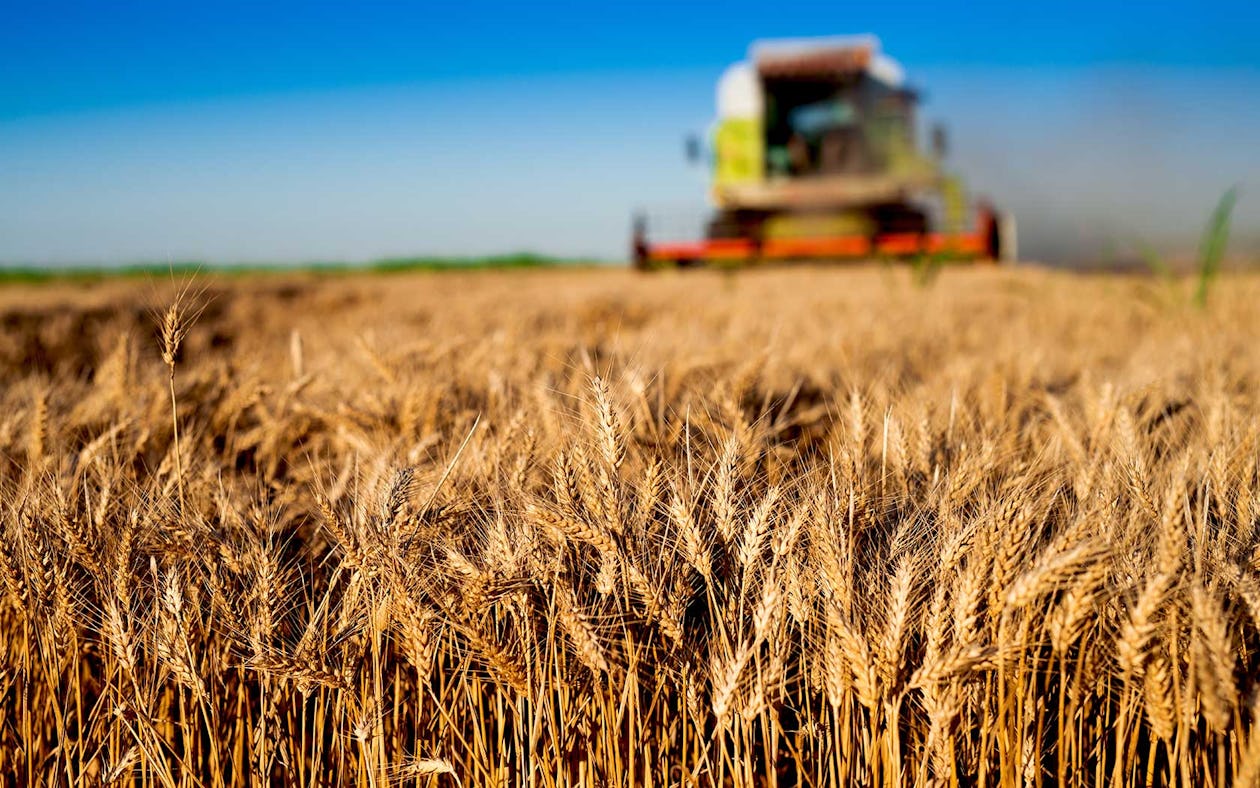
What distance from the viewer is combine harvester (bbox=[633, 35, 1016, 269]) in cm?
1024

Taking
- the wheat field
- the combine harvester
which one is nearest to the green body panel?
the combine harvester

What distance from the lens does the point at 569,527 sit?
85cm

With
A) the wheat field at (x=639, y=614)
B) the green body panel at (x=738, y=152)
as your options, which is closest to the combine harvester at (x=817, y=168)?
the green body panel at (x=738, y=152)

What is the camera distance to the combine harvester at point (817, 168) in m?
10.2

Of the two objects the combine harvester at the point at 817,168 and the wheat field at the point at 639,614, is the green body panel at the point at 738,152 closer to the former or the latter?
the combine harvester at the point at 817,168

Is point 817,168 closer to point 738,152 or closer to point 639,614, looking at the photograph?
point 738,152

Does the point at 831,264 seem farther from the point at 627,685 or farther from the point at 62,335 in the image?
the point at 627,685

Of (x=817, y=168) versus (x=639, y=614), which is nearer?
(x=639, y=614)

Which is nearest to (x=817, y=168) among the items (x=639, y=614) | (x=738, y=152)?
(x=738, y=152)

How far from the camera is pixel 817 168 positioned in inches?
435

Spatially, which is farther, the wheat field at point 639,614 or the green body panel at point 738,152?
the green body panel at point 738,152

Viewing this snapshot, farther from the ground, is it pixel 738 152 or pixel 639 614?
pixel 738 152

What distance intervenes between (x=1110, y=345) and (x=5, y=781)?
10.9 feet

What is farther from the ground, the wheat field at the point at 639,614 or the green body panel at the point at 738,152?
the green body panel at the point at 738,152
